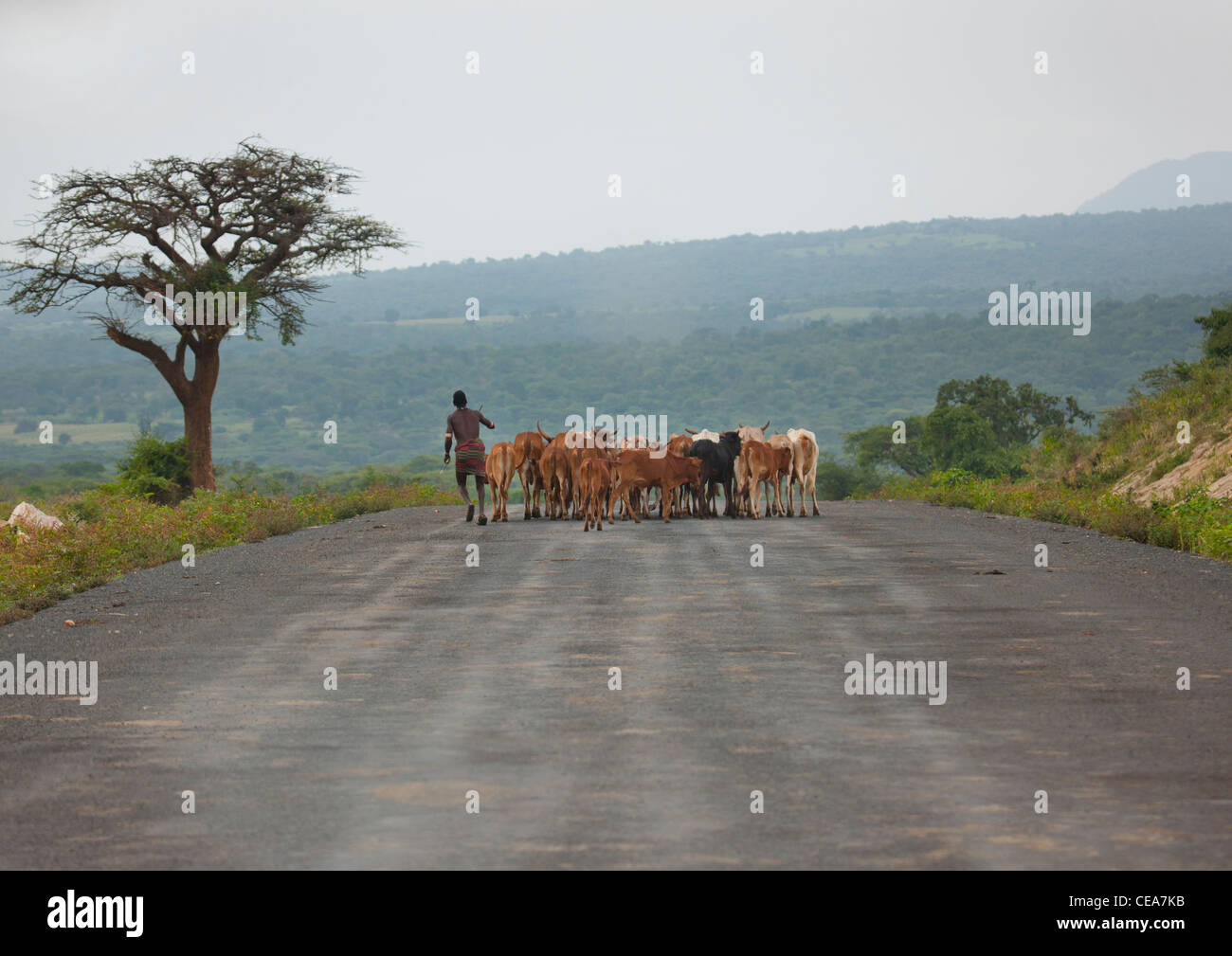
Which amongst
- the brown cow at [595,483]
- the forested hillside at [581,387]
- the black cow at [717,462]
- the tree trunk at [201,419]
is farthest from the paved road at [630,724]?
the forested hillside at [581,387]

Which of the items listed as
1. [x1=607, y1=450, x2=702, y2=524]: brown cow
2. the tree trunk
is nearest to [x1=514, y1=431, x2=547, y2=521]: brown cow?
[x1=607, y1=450, x2=702, y2=524]: brown cow

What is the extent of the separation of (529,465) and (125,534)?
838 cm

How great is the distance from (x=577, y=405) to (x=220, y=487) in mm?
141930

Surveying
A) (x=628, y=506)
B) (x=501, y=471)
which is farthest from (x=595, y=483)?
(x=501, y=471)

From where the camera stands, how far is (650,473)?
25.4 metres

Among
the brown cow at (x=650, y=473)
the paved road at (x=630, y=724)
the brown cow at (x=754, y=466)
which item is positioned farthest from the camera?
the brown cow at (x=754, y=466)

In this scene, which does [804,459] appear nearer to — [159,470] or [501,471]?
[501,471]

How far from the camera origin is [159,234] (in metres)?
42.2

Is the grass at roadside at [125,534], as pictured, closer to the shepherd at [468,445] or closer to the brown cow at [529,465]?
the shepherd at [468,445]

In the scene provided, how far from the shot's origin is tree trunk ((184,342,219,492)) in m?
42.0

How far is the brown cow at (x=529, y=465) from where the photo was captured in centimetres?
2714

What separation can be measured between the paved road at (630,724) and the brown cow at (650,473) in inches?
320

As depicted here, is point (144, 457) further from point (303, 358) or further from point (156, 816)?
point (303, 358)

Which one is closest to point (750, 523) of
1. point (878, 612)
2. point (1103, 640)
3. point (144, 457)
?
point (878, 612)
